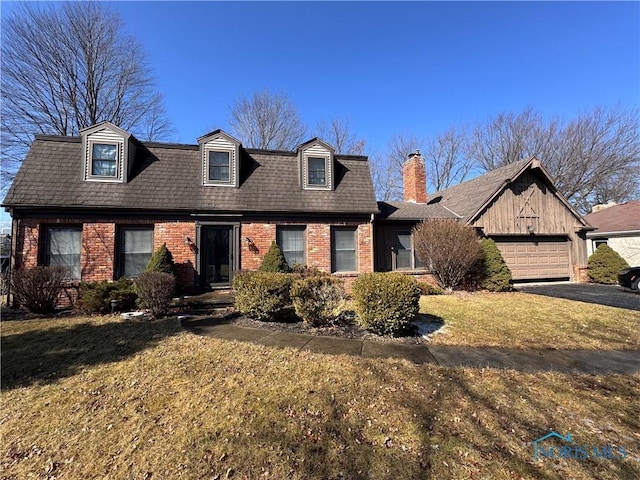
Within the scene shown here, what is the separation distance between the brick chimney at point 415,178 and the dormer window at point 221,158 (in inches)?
364

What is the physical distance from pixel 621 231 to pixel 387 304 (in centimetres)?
1991

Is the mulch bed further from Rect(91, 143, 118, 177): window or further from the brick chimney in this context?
the brick chimney

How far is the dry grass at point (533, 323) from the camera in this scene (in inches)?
209

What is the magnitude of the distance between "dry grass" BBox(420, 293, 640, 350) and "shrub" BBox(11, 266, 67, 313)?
9.56 meters

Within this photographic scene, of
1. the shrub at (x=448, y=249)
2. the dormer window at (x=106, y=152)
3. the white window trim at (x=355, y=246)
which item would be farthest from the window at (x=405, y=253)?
the dormer window at (x=106, y=152)

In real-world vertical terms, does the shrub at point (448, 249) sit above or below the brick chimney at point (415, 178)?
below

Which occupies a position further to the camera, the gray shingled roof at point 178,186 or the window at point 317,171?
the window at point 317,171

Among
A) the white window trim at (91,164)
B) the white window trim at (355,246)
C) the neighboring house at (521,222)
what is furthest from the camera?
the neighboring house at (521,222)

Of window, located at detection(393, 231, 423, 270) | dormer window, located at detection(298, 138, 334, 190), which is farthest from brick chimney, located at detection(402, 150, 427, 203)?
dormer window, located at detection(298, 138, 334, 190)

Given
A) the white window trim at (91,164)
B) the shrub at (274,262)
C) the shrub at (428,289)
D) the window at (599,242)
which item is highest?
the white window trim at (91,164)

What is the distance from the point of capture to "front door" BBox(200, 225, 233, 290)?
403 inches

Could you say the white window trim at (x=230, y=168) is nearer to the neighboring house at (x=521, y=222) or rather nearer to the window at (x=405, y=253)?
the neighboring house at (x=521, y=222)

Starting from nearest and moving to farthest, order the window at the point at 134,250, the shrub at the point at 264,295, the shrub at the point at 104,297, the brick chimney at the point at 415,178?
the shrub at the point at 264,295 < the shrub at the point at 104,297 < the window at the point at 134,250 < the brick chimney at the point at 415,178

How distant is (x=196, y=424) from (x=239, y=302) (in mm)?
3978
